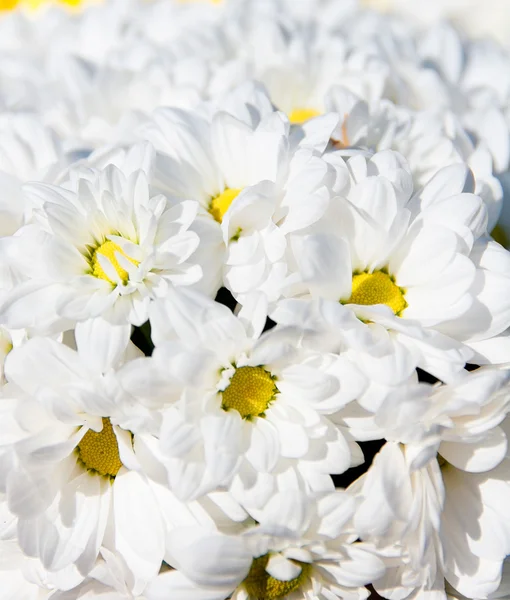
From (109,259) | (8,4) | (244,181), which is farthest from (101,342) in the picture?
(8,4)

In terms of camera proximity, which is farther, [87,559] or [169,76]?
[169,76]

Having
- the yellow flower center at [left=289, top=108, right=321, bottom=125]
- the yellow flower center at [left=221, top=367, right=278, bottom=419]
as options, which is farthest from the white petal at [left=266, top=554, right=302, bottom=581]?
the yellow flower center at [left=289, top=108, right=321, bottom=125]

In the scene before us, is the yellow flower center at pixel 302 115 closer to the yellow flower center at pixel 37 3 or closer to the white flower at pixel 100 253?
the white flower at pixel 100 253

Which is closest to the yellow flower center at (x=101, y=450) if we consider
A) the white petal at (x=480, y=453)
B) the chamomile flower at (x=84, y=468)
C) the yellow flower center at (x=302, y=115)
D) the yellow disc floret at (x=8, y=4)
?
the chamomile flower at (x=84, y=468)

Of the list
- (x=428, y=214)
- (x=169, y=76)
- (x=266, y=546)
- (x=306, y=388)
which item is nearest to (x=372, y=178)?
(x=428, y=214)

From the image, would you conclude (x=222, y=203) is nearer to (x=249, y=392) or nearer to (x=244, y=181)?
(x=244, y=181)

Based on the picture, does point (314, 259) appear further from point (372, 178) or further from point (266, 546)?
point (266, 546)
